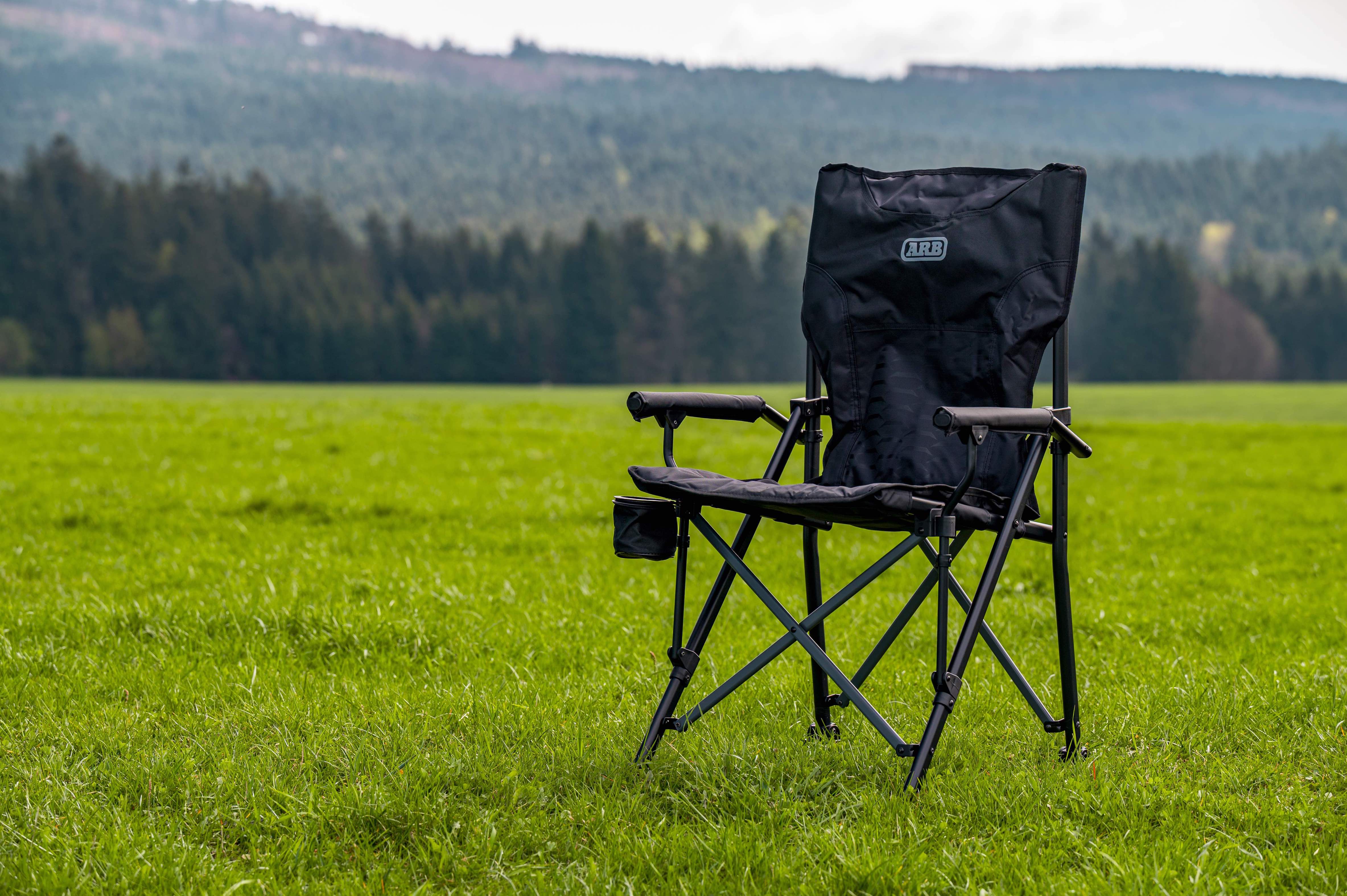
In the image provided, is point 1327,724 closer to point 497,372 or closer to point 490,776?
point 490,776

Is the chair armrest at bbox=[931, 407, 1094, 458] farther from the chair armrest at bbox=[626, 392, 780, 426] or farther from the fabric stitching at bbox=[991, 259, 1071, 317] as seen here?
the chair armrest at bbox=[626, 392, 780, 426]

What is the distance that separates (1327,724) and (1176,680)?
1.81 ft

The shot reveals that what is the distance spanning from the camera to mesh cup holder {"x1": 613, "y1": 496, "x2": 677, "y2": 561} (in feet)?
9.90

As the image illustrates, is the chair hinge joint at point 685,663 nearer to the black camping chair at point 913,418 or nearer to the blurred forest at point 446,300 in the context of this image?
the black camping chair at point 913,418

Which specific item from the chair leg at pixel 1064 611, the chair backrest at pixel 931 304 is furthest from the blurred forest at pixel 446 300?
the chair leg at pixel 1064 611

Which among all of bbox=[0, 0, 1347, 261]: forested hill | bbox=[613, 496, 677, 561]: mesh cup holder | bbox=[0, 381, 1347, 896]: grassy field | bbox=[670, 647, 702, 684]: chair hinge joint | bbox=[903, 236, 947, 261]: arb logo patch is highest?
bbox=[0, 0, 1347, 261]: forested hill

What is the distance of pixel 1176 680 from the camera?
379cm

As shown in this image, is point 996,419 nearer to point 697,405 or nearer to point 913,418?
point 913,418

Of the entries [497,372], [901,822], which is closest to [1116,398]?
[901,822]

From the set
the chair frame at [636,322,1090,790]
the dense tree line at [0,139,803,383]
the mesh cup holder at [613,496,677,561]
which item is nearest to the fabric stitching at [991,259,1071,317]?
the chair frame at [636,322,1090,790]

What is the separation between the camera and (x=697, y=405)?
3166 mm

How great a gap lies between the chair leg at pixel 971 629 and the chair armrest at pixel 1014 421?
7 centimetres

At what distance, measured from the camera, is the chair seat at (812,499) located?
2525 mm

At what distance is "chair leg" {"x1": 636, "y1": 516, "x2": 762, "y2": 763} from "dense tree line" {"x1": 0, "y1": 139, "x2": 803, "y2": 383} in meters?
65.3
